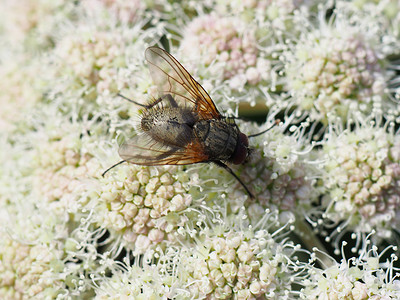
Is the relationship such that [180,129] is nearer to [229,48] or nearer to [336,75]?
[229,48]

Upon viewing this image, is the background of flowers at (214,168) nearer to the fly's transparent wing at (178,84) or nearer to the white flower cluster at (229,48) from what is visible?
the white flower cluster at (229,48)

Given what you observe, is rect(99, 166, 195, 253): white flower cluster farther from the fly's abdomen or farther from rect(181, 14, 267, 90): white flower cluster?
rect(181, 14, 267, 90): white flower cluster

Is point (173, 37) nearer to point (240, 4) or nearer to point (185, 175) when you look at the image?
point (240, 4)

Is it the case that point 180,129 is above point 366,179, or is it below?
above

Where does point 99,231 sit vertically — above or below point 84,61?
below

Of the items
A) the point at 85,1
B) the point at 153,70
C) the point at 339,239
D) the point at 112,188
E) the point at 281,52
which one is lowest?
the point at 339,239

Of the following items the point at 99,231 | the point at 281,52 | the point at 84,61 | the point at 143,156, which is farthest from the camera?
the point at 281,52

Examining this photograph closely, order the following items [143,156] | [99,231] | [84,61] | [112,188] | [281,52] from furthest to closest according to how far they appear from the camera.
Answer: [281,52]
[84,61]
[99,231]
[112,188]
[143,156]

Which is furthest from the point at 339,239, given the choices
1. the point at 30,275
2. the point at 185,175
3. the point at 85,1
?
the point at 85,1

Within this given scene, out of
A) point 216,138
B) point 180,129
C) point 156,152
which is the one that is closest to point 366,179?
point 216,138
